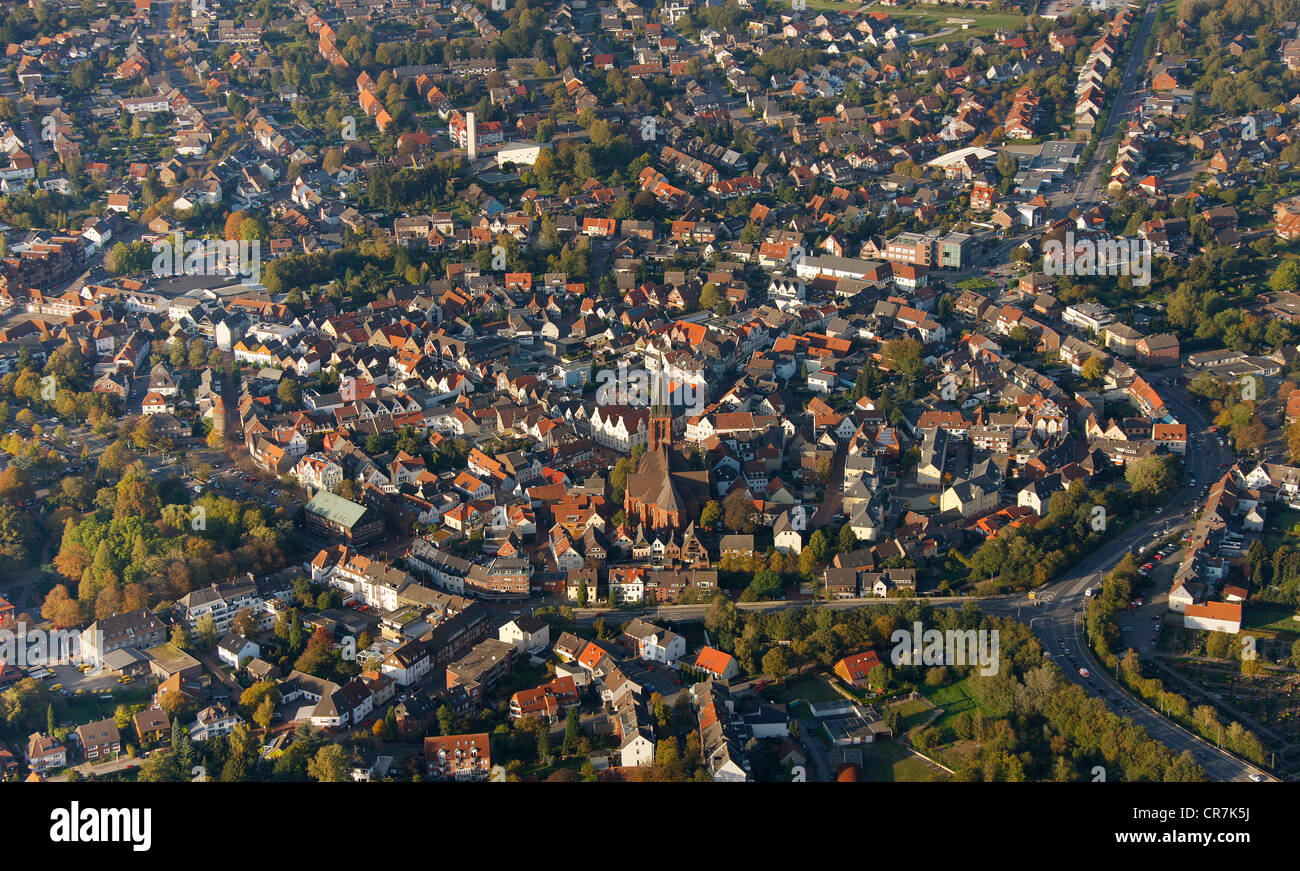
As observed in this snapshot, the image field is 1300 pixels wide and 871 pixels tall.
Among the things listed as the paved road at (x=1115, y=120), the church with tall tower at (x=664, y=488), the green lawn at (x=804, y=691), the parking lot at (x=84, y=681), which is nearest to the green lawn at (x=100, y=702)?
the parking lot at (x=84, y=681)

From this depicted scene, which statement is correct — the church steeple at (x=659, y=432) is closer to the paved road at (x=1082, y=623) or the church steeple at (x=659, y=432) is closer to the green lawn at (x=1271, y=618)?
the paved road at (x=1082, y=623)

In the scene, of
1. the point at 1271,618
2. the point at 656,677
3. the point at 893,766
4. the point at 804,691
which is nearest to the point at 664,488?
the point at 656,677

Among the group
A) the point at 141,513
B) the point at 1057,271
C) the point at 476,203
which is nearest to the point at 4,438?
A: the point at 141,513

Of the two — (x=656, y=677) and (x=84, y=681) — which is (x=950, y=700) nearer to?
(x=656, y=677)

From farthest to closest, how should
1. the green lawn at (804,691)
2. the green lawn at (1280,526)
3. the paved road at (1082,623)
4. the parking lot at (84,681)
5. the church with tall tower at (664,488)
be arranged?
the church with tall tower at (664,488) → the green lawn at (1280,526) → the parking lot at (84,681) → the green lawn at (804,691) → the paved road at (1082,623)

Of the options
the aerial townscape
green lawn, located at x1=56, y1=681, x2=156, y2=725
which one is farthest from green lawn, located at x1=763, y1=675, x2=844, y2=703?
green lawn, located at x1=56, y1=681, x2=156, y2=725
